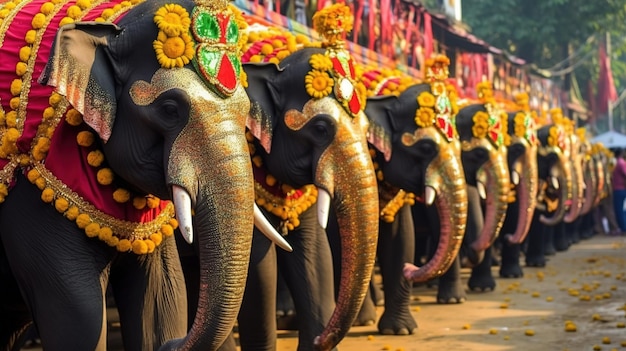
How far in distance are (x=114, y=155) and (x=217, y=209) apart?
17.6 inches

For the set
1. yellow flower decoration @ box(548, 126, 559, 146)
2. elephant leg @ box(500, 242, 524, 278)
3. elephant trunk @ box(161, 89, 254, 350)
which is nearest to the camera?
elephant trunk @ box(161, 89, 254, 350)

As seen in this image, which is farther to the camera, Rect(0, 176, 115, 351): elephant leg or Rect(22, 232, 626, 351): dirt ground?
Rect(22, 232, 626, 351): dirt ground

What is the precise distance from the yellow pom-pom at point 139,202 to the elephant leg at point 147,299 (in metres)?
0.18

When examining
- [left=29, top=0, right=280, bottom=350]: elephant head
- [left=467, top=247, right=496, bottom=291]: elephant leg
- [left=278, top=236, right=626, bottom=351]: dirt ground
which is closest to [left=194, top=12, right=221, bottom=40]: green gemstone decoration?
[left=29, top=0, right=280, bottom=350]: elephant head

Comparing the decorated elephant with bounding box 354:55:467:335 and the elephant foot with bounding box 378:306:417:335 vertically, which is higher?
the decorated elephant with bounding box 354:55:467:335

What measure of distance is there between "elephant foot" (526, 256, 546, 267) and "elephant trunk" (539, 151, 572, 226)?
1.49ft

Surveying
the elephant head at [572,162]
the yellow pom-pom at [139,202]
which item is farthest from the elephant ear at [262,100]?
the elephant head at [572,162]

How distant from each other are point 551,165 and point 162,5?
10.4 metres

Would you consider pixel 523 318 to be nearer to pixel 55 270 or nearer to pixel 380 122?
pixel 380 122

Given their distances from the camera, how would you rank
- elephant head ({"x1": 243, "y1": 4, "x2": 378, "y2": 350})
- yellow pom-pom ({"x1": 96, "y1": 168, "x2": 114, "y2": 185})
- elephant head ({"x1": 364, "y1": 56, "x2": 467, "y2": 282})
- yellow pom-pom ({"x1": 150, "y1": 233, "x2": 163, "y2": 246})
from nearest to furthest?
yellow pom-pom ({"x1": 96, "y1": 168, "x2": 114, "y2": 185}), yellow pom-pom ({"x1": 150, "y1": 233, "x2": 163, "y2": 246}), elephant head ({"x1": 243, "y1": 4, "x2": 378, "y2": 350}), elephant head ({"x1": 364, "y1": 56, "x2": 467, "y2": 282})

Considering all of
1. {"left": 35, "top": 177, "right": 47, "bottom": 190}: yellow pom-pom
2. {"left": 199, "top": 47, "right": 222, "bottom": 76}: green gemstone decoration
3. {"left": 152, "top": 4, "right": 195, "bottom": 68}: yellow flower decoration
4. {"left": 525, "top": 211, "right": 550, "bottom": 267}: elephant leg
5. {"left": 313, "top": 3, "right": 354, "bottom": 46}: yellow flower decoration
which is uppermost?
{"left": 313, "top": 3, "right": 354, "bottom": 46}: yellow flower decoration

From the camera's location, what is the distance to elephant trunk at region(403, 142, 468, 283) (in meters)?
6.32

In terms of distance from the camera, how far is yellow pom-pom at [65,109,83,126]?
3584 millimetres

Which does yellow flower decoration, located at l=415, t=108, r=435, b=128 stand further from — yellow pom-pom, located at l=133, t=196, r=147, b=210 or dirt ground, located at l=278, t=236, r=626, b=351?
yellow pom-pom, located at l=133, t=196, r=147, b=210
